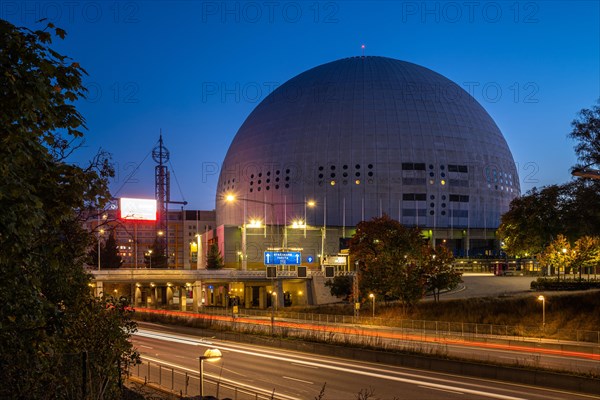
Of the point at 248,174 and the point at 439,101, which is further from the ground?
the point at 439,101

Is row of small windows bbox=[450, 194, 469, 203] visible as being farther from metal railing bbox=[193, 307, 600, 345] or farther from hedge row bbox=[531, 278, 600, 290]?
metal railing bbox=[193, 307, 600, 345]

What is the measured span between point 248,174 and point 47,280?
134192 mm

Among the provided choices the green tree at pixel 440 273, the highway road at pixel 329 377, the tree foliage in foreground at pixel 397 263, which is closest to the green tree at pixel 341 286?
the tree foliage in foreground at pixel 397 263

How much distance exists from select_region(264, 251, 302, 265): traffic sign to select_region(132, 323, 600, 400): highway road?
1305 inches

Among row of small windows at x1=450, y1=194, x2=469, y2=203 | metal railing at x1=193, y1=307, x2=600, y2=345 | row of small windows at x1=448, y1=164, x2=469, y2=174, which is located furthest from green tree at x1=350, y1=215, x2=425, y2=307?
row of small windows at x1=448, y1=164, x2=469, y2=174

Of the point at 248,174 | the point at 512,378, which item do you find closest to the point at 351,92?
the point at 248,174

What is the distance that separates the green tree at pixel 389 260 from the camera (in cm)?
6656

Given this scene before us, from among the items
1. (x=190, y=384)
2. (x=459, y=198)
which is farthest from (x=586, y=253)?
(x=459, y=198)

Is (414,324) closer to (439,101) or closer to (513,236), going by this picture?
(513,236)

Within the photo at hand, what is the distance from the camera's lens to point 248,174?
489 feet

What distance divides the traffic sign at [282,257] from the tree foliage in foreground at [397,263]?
7.19 m

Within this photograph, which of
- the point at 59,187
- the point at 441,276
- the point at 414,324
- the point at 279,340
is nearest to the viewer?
the point at 59,187

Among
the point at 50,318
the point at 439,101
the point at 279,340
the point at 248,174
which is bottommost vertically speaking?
the point at 279,340

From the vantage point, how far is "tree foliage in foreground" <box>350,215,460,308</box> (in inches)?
2630
